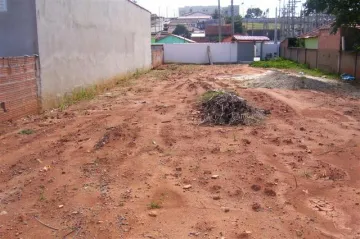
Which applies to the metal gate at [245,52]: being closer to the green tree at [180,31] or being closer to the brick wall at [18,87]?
the brick wall at [18,87]

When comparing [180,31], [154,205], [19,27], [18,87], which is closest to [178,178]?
[154,205]

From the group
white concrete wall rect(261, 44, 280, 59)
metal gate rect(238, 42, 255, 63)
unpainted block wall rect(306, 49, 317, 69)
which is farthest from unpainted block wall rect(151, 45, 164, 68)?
white concrete wall rect(261, 44, 280, 59)

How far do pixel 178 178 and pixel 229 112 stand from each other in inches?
156

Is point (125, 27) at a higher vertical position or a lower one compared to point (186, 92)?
higher

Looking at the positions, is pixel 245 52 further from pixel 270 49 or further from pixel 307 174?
pixel 307 174

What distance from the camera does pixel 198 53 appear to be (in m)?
39.4

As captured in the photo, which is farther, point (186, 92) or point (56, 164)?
point (186, 92)

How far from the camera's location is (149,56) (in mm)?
28297

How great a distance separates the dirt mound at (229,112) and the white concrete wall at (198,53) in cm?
2946

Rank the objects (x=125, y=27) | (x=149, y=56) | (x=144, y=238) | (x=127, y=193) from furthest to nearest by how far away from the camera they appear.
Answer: (x=149, y=56) → (x=125, y=27) → (x=127, y=193) → (x=144, y=238)

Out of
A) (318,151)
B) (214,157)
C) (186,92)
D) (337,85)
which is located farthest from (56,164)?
(337,85)

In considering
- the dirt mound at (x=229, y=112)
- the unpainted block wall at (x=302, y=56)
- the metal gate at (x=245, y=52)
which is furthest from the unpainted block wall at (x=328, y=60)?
the metal gate at (x=245, y=52)

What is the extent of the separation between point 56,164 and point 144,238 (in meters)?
2.86

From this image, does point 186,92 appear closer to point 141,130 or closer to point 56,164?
point 141,130
